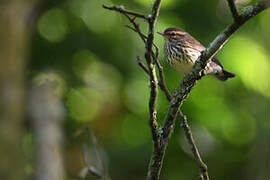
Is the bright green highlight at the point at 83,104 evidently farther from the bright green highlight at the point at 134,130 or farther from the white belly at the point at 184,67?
the white belly at the point at 184,67

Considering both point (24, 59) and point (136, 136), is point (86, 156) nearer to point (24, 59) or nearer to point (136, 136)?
point (24, 59)

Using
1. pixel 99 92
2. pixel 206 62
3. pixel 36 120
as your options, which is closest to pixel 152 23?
pixel 206 62

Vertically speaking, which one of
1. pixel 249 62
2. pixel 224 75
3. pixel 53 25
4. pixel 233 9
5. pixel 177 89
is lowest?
pixel 53 25

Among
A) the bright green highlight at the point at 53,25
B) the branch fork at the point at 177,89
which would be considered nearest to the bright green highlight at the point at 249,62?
the bright green highlight at the point at 53,25

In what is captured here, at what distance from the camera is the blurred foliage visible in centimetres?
759

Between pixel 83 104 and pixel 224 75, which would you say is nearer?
pixel 224 75

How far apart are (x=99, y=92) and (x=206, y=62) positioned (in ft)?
14.9

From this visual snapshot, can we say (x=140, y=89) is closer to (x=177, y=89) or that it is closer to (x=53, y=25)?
(x=53, y=25)

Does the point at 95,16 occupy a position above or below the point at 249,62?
below

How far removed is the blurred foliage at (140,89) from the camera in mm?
7594

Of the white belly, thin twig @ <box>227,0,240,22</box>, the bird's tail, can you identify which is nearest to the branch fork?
thin twig @ <box>227,0,240,22</box>

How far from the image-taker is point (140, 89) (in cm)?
780

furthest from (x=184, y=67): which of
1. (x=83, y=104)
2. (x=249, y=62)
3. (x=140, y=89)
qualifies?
(x=83, y=104)

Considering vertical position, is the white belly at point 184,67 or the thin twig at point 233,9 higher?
the thin twig at point 233,9
